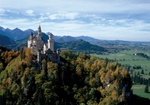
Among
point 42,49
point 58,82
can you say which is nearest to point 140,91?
point 58,82

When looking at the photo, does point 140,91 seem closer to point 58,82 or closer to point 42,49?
point 58,82

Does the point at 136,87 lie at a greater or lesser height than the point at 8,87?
lesser

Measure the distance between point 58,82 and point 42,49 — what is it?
72.7ft

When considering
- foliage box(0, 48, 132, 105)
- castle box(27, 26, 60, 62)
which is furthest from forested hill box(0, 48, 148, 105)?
castle box(27, 26, 60, 62)

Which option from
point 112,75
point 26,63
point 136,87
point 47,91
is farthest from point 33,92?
point 136,87

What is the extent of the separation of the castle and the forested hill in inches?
125

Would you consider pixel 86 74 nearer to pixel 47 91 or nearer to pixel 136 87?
pixel 47 91

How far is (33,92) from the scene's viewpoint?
11162 centimetres

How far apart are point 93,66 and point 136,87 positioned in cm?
6363

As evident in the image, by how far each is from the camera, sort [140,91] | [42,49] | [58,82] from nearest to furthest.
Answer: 1. [58,82]
2. [42,49]
3. [140,91]

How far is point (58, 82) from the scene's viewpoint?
117 meters

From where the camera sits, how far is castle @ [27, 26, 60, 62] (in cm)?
12240

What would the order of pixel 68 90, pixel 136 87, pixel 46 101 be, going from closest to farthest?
pixel 46 101 < pixel 68 90 < pixel 136 87

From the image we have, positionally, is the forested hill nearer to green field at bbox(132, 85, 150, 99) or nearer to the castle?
the castle
